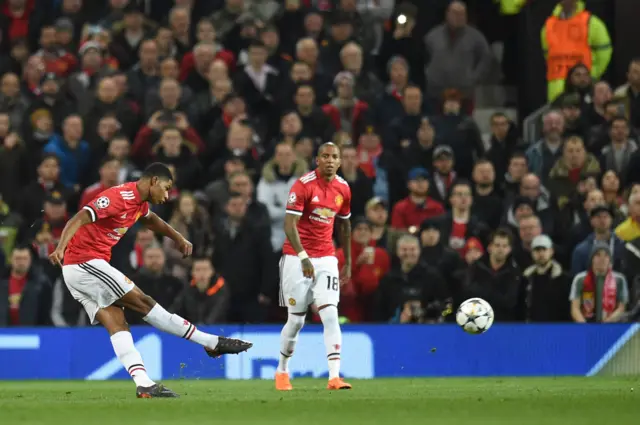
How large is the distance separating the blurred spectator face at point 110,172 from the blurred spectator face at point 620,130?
673cm

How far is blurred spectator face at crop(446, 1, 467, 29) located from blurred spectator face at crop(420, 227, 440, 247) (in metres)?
4.69

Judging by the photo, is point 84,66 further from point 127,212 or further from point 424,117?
point 127,212

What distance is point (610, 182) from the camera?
18.5m

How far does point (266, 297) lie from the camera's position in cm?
1806

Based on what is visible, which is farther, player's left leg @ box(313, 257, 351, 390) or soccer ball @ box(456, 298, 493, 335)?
soccer ball @ box(456, 298, 493, 335)

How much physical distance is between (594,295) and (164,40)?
7669 mm

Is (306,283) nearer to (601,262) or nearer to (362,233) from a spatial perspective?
(362,233)

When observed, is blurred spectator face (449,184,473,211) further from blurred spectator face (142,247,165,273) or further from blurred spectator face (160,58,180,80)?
blurred spectator face (160,58,180,80)

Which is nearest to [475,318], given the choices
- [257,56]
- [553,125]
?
[553,125]

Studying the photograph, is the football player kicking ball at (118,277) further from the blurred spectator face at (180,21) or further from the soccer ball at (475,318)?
the blurred spectator face at (180,21)

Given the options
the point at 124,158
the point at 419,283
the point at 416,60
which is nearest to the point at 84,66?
the point at 124,158

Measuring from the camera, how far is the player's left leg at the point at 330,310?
13531 millimetres

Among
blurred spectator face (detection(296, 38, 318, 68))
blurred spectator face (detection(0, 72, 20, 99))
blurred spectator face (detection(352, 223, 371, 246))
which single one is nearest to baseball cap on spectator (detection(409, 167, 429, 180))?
blurred spectator face (detection(352, 223, 371, 246))

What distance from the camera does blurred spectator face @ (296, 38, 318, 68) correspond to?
67.1ft
